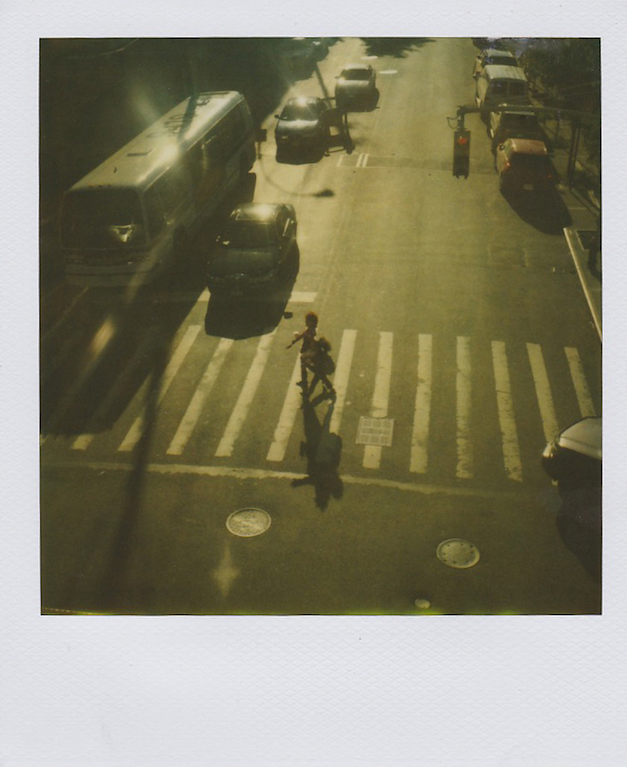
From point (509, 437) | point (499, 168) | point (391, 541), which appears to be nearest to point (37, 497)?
point (391, 541)

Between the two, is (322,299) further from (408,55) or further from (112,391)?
(408,55)

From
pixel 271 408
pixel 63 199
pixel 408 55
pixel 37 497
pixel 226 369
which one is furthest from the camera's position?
pixel 408 55

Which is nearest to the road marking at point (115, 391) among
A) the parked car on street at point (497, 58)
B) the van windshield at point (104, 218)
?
the van windshield at point (104, 218)

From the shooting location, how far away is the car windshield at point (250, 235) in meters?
19.4

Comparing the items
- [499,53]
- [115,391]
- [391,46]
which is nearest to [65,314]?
[115,391]

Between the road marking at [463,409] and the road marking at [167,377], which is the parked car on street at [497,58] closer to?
the road marking at [463,409]

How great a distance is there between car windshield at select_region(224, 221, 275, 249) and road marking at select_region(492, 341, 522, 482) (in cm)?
722

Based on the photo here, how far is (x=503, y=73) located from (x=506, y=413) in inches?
866

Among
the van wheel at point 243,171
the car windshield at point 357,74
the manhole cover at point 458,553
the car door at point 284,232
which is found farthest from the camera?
the car windshield at point 357,74

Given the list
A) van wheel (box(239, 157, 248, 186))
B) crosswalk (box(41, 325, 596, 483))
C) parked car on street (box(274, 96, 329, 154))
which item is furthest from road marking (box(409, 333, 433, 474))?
parked car on street (box(274, 96, 329, 154))

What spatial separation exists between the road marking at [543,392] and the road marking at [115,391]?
29.5 ft

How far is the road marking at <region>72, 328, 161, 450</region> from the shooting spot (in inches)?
546

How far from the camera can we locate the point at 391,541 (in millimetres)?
11055

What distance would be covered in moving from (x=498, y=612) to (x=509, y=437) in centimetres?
410
